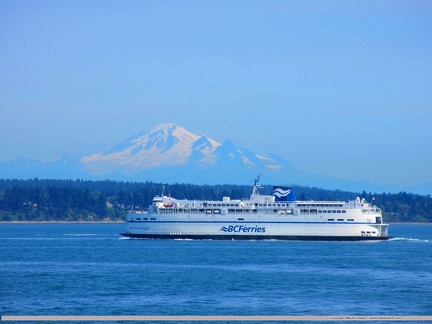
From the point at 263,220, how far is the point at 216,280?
42395 mm

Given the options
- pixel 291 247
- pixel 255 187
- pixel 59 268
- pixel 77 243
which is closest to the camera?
pixel 59 268

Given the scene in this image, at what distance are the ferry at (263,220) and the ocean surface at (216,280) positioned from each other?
25.6 feet

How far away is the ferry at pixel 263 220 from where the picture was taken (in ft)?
308

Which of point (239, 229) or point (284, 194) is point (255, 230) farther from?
point (284, 194)

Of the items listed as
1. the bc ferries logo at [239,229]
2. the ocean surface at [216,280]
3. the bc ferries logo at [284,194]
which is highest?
the bc ferries logo at [284,194]

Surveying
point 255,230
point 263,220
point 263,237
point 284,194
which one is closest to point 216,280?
point 263,220

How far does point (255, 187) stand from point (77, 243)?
2096cm

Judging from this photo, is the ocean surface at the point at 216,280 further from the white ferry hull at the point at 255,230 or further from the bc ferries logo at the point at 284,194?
the bc ferries logo at the point at 284,194

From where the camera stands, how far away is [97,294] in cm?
4606

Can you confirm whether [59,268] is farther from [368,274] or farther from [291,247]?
[291,247]

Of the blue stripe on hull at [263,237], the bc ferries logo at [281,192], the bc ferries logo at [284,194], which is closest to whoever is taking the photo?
the blue stripe on hull at [263,237]

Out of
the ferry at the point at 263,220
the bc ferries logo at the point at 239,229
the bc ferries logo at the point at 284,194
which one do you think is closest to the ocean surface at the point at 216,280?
the ferry at the point at 263,220

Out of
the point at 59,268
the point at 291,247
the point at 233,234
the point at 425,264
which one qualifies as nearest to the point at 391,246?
the point at 291,247

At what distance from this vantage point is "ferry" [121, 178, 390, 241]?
93875 mm
